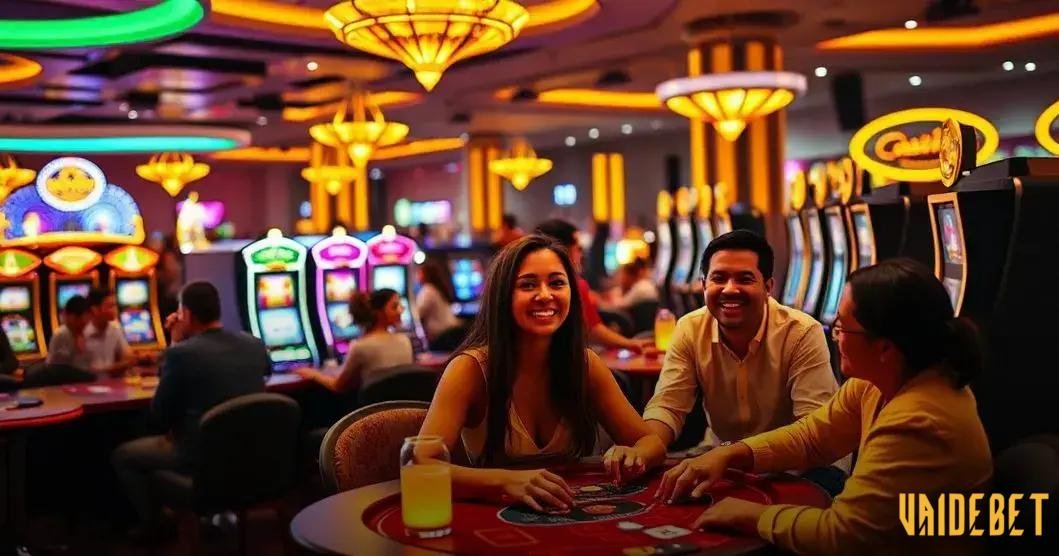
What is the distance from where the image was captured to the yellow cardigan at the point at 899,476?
6.03 ft

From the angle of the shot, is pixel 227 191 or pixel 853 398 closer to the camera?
pixel 853 398

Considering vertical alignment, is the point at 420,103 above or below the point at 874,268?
above

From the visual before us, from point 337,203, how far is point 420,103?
580 centimetres

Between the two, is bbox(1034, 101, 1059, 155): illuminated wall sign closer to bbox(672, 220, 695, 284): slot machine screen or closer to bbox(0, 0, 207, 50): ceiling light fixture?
bbox(0, 0, 207, 50): ceiling light fixture

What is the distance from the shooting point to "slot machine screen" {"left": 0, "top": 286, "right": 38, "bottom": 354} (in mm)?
7348

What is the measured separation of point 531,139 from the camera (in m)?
18.8

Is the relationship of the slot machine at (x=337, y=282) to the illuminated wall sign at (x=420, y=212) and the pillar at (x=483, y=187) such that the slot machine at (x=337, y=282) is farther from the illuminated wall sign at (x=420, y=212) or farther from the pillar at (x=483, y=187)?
the illuminated wall sign at (x=420, y=212)

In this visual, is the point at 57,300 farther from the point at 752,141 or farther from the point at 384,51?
the point at 752,141

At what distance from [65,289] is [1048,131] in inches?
237

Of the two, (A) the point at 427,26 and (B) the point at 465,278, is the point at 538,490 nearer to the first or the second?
(A) the point at 427,26

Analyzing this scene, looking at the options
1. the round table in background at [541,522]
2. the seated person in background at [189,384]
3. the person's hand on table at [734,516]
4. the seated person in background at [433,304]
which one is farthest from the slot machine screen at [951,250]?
the seated person in background at [433,304]

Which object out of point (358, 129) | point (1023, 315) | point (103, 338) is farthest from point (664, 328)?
point (358, 129)

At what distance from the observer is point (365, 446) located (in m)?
2.72

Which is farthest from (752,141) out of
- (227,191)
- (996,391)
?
(227,191)
